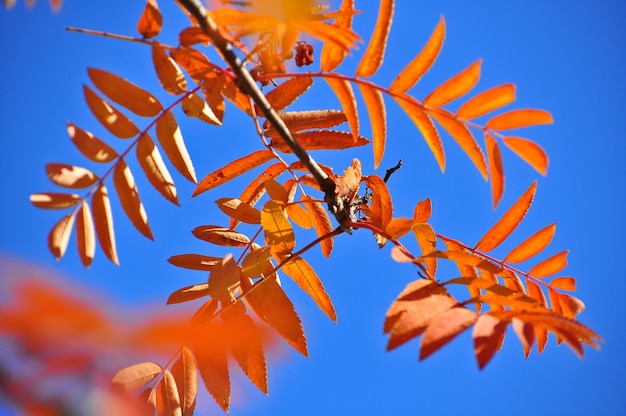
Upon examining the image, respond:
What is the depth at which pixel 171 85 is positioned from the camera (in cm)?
117

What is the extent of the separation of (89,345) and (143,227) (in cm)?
37

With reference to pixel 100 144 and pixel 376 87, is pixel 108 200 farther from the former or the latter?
pixel 376 87

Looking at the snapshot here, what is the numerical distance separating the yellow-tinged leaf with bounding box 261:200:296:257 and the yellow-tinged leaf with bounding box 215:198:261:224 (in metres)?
0.13

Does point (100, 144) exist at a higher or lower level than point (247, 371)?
higher

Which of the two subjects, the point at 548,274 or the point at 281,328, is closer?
the point at 281,328

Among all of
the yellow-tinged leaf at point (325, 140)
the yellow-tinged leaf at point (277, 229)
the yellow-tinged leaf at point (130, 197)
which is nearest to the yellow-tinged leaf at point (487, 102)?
the yellow-tinged leaf at point (325, 140)

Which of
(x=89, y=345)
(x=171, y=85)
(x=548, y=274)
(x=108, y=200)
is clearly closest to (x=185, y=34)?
(x=171, y=85)

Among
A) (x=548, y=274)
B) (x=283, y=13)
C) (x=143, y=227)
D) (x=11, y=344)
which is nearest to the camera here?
(x=11, y=344)

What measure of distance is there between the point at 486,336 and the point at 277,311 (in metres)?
0.53

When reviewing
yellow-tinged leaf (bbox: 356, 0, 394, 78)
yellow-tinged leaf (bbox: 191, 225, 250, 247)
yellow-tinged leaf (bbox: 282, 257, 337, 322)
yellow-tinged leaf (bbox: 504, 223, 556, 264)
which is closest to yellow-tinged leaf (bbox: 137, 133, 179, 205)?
yellow-tinged leaf (bbox: 191, 225, 250, 247)

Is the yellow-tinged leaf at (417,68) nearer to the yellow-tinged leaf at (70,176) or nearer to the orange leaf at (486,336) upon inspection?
A: the orange leaf at (486,336)

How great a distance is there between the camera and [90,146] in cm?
116

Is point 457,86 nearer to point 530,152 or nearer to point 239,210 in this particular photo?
point 530,152

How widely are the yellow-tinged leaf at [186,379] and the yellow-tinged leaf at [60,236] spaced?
1.24 feet
